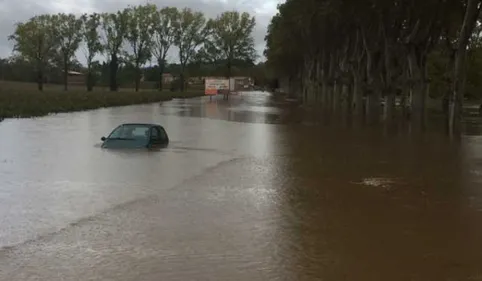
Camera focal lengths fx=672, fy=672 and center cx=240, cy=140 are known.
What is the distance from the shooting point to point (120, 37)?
110 meters

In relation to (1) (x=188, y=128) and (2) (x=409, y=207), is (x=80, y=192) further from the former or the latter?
(1) (x=188, y=128)

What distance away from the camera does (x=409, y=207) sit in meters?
12.3

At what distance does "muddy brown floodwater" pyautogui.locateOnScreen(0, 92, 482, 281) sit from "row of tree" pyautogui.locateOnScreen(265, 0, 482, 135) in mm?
13133

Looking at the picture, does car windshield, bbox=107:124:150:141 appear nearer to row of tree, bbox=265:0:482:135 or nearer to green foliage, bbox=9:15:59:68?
row of tree, bbox=265:0:482:135

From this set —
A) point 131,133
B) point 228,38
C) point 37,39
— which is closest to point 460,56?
point 131,133

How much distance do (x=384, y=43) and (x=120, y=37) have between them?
71.1 meters

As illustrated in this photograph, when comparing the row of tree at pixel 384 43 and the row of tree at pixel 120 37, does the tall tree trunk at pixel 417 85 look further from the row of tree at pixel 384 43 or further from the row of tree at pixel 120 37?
the row of tree at pixel 120 37

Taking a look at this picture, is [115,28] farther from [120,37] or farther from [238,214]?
[238,214]

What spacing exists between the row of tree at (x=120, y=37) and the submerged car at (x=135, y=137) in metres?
80.5

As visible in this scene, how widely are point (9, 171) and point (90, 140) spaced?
379 inches

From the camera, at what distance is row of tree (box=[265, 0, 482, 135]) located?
33.8m

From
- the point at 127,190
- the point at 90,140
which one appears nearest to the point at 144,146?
the point at 90,140

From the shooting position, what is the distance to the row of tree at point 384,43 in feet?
111

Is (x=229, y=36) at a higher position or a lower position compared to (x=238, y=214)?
higher
